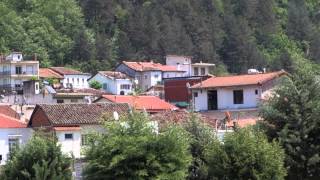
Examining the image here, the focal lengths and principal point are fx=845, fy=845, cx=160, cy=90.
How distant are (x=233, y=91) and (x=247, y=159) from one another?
877 inches

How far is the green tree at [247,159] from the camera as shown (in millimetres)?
26452

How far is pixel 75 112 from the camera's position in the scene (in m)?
39.9

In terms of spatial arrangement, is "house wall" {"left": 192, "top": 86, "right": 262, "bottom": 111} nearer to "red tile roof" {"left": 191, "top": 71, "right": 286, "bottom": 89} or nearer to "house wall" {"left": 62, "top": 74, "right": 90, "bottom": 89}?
"red tile roof" {"left": 191, "top": 71, "right": 286, "bottom": 89}

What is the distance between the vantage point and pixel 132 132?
26469 mm

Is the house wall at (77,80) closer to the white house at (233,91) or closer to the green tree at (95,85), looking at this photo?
the green tree at (95,85)

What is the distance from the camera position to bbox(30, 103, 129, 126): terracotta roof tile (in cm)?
3897

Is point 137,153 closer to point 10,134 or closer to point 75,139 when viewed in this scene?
point 75,139

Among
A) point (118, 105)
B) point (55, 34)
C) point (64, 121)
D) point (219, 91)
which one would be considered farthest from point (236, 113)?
point (55, 34)

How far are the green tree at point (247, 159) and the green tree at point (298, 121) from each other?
1123 millimetres

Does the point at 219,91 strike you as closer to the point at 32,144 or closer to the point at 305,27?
the point at 32,144

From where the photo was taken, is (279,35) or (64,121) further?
(279,35)

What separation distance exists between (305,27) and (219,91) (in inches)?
3186

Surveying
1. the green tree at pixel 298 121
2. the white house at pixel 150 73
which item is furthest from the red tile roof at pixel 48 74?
the green tree at pixel 298 121

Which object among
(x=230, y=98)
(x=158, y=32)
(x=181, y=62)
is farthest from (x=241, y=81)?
(x=158, y=32)
